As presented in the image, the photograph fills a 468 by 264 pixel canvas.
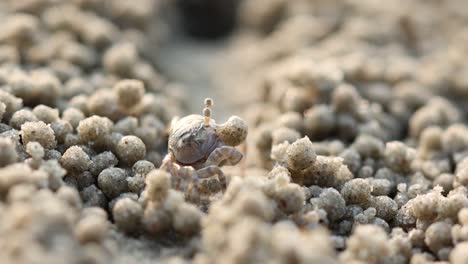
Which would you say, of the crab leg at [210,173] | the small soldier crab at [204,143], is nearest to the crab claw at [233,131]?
the small soldier crab at [204,143]

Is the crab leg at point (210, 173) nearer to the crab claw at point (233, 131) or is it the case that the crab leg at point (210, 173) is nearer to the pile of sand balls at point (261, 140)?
the pile of sand balls at point (261, 140)

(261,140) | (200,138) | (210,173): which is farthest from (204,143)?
(261,140)

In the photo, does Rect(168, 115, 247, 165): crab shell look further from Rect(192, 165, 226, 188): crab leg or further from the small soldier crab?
Rect(192, 165, 226, 188): crab leg

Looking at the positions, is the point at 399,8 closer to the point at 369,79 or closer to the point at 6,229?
the point at 369,79

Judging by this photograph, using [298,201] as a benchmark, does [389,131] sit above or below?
above

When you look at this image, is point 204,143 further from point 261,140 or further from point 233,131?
point 261,140

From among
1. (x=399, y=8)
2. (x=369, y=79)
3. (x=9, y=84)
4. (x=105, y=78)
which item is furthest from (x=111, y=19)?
(x=399, y=8)

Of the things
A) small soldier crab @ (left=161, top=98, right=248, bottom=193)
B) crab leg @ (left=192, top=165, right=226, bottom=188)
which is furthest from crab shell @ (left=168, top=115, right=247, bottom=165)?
crab leg @ (left=192, top=165, right=226, bottom=188)
